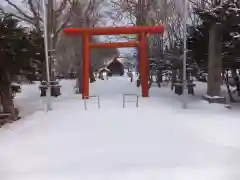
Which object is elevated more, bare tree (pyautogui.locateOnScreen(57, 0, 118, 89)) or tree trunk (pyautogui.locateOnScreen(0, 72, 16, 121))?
bare tree (pyautogui.locateOnScreen(57, 0, 118, 89))

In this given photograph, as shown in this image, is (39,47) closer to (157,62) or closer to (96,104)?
(96,104)

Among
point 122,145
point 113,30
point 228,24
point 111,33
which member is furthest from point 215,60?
point 122,145

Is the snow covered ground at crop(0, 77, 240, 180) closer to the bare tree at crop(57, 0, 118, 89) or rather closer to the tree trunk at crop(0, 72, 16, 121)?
the tree trunk at crop(0, 72, 16, 121)

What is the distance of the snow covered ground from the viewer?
643 centimetres

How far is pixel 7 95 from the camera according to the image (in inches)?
506

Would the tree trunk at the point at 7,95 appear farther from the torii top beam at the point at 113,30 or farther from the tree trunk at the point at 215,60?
the tree trunk at the point at 215,60

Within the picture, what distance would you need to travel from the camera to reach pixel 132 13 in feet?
92.1

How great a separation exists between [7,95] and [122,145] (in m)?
6.06

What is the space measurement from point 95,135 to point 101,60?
45.5 meters

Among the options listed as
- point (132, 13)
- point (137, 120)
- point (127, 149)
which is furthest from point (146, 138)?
point (132, 13)

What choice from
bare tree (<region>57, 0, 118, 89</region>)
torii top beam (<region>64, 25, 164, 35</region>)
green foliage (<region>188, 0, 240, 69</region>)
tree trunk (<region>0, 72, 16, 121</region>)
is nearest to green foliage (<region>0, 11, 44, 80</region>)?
tree trunk (<region>0, 72, 16, 121</region>)

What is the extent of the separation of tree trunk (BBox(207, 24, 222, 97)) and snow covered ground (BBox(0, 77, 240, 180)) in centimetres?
222

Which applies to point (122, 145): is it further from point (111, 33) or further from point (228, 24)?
point (111, 33)

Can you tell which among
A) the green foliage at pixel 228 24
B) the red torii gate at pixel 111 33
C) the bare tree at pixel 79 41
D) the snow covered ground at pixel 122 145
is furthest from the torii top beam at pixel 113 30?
the snow covered ground at pixel 122 145
